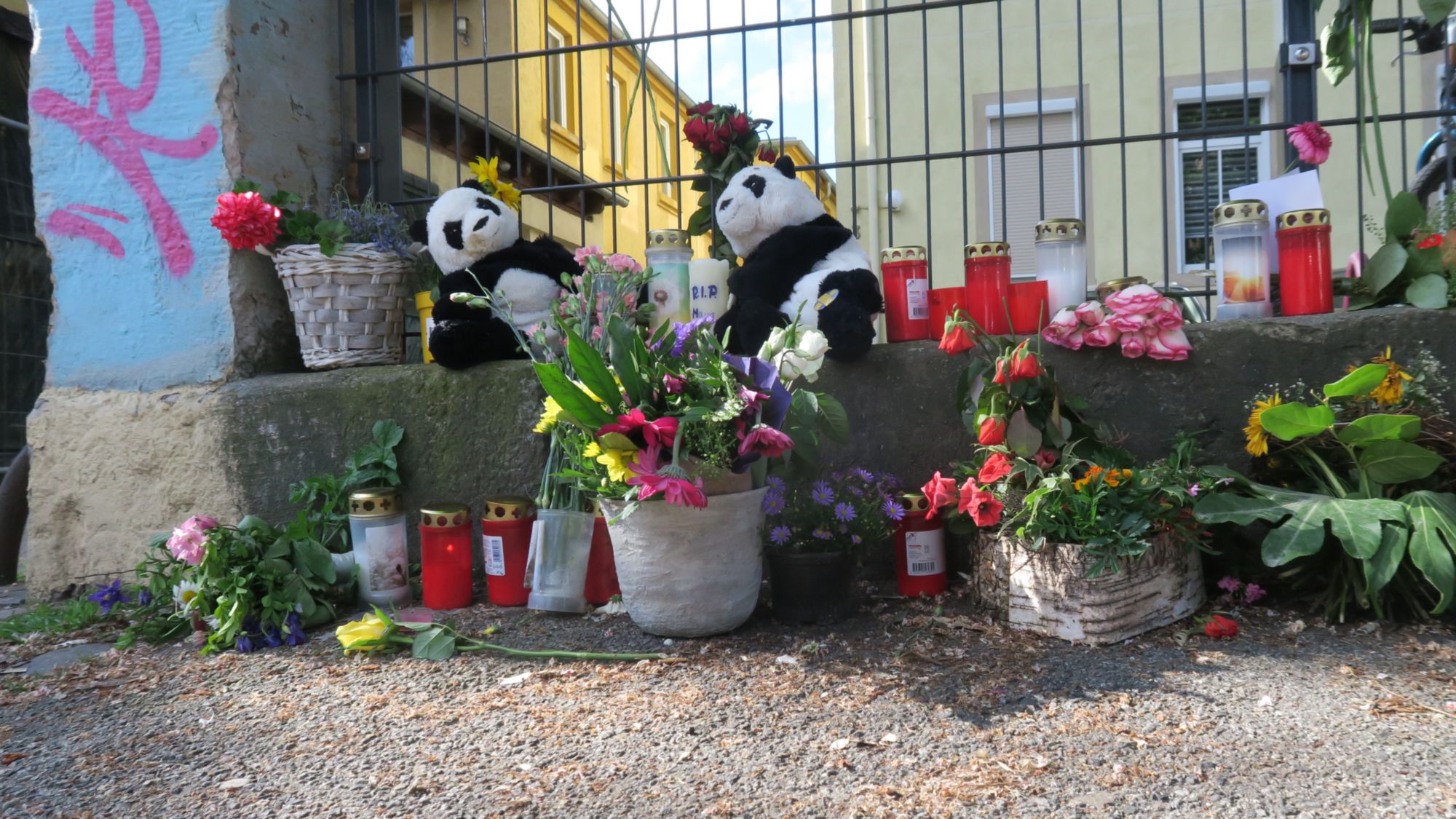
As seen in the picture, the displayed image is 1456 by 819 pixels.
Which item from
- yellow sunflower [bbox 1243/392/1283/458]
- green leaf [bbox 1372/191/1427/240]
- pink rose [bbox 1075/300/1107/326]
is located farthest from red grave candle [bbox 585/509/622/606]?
green leaf [bbox 1372/191/1427/240]

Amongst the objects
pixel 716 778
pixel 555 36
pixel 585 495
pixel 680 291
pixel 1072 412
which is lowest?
pixel 716 778

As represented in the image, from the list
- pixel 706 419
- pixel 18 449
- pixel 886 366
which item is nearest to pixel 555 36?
pixel 18 449

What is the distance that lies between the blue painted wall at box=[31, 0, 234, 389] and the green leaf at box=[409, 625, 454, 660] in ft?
4.23

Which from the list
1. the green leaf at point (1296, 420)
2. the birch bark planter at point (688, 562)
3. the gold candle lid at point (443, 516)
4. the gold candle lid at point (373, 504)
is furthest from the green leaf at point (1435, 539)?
the gold candle lid at point (373, 504)

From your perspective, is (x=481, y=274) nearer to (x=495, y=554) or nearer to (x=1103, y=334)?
(x=495, y=554)

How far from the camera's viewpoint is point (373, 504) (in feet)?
8.49

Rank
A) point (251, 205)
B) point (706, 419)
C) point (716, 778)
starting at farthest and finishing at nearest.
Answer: point (251, 205) < point (706, 419) < point (716, 778)

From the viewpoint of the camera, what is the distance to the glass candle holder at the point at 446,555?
2.57m

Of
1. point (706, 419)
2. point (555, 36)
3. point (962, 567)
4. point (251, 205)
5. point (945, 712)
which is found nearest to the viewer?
point (945, 712)

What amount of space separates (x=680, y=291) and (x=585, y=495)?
620 mm

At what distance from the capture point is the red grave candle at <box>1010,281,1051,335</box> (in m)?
2.61

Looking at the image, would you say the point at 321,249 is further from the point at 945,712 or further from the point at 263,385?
the point at 945,712

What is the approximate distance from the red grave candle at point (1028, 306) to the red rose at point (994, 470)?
1.78 ft

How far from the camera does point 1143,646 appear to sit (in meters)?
2.03
